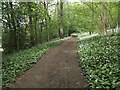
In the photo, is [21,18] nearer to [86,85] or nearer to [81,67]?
[81,67]

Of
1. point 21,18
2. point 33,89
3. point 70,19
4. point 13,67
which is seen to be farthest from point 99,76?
point 70,19

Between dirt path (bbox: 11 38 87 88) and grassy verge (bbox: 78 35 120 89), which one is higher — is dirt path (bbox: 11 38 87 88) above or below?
below

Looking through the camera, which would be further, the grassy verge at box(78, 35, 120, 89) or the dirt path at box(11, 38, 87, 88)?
the dirt path at box(11, 38, 87, 88)

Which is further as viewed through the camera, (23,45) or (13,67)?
(23,45)

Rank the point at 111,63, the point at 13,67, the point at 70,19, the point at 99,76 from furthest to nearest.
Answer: the point at 70,19 → the point at 13,67 → the point at 111,63 → the point at 99,76

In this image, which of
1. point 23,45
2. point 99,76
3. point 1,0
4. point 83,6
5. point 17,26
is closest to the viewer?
point 99,76

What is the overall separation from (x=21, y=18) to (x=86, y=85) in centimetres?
1218

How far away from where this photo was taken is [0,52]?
16516 mm

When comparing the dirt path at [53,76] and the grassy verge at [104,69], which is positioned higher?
the grassy verge at [104,69]

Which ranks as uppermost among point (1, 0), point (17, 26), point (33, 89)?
point (1, 0)

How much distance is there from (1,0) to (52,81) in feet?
30.9

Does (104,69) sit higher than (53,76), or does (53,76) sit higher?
(104,69)

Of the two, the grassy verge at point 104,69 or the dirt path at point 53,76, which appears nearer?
the grassy verge at point 104,69

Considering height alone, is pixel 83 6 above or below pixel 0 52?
above
